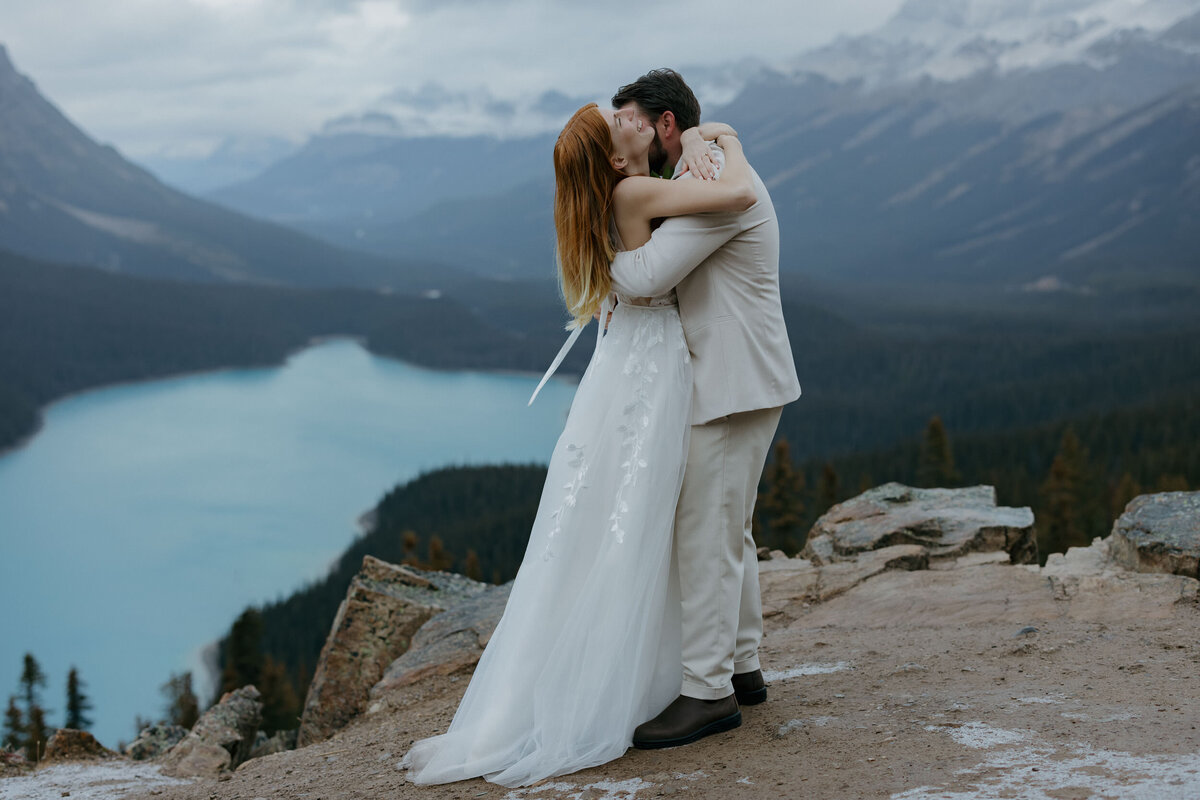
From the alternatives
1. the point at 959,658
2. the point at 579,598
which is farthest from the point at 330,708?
the point at 959,658

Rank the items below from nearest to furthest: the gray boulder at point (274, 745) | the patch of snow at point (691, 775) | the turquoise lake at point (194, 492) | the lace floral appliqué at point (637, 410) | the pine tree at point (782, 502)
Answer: the patch of snow at point (691, 775)
the lace floral appliqué at point (637, 410)
the gray boulder at point (274, 745)
the pine tree at point (782, 502)
the turquoise lake at point (194, 492)

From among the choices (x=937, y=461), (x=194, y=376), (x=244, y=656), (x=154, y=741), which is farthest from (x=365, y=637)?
(x=194, y=376)

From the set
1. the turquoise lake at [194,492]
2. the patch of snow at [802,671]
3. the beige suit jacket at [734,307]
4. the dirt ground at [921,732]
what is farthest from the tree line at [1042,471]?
the turquoise lake at [194,492]

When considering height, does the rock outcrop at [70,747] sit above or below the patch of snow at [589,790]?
below

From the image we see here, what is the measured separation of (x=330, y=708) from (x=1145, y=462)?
206ft

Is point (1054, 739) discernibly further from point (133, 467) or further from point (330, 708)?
point (133, 467)

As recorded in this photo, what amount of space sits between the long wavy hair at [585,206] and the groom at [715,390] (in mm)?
135

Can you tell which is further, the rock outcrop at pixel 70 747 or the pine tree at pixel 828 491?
the pine tree at pixel 828 491

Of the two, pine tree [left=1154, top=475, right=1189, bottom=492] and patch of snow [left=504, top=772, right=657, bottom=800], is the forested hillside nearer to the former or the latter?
pine tree [left=1154, top=475, right=1189, bottom=492]

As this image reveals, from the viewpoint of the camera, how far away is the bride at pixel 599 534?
13.4 feet

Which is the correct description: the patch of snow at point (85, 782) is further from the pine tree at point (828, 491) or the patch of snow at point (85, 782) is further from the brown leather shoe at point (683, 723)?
the pine tree at point (828, 491)

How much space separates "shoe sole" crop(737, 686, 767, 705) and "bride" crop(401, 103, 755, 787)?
19.4 inches

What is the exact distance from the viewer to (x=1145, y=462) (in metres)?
59.3

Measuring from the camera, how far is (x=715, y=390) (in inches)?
162
